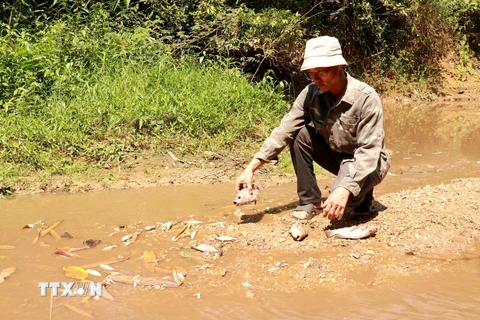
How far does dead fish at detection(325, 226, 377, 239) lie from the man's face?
2.91 feet

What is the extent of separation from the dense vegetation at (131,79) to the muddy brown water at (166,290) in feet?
2.65

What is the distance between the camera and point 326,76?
3449 mm

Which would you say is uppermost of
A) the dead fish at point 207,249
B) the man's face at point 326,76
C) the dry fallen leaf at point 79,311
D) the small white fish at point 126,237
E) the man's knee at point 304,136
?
the man's face at point 326,76

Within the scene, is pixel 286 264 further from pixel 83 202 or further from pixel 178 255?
pixel 83 202

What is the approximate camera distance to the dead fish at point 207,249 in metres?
3.50

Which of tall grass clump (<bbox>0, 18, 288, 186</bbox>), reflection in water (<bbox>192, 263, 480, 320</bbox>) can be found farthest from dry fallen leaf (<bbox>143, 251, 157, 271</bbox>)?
tall grass clump (<bbox>0, 18, 288, 186</bbox>)

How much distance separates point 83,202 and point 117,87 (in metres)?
1.98

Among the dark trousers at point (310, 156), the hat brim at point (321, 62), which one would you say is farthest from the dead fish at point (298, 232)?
the hat brim at point (321, 62)

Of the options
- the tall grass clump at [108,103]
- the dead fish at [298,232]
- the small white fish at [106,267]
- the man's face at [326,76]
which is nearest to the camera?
the small white fish at [106,267]

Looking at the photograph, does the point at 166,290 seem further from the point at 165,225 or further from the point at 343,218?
the point at 343,218

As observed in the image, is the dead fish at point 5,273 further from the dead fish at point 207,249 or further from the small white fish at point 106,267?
the dead fish at point 207,249

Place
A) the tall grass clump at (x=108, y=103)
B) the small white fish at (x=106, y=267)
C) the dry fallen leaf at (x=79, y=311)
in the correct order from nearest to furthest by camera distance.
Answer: the dry fallen leaf at (x=79, y=311), the small white fish at (x=106, y=267), the tall grass clump at (x=108, y=103)

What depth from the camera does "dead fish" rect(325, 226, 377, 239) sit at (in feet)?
12.1

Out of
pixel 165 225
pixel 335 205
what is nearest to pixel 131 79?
pixel 165 225
